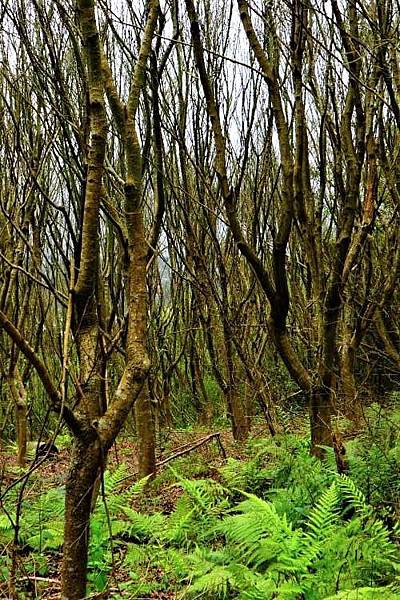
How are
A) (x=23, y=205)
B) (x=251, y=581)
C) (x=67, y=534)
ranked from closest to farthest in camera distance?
(x=67, y=534)
(x=251, y=581)
(x=23, y=205)

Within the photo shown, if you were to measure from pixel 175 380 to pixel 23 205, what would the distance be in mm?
5670

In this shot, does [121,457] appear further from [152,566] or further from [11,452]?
[152,566]

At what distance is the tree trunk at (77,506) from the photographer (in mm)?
2068

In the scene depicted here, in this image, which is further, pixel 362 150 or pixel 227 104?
pixel 227 104

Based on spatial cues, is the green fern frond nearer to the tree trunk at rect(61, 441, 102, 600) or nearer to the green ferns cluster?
the green ferns cluster

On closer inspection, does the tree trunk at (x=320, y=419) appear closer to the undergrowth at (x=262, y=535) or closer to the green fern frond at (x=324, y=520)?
the undergrowth at (x=262, y=535)

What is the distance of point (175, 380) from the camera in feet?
34.2

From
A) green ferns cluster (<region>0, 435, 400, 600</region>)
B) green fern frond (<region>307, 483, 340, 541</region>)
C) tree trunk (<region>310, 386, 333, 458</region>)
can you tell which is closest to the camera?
green ferns cluster (<region>0, 435, 400, 600</region>)

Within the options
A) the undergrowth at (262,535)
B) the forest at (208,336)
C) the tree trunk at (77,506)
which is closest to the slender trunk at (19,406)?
the forest at (208,336)

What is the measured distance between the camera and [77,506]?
2.06m

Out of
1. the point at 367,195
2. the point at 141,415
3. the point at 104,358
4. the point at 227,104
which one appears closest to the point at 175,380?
the point at 227,104

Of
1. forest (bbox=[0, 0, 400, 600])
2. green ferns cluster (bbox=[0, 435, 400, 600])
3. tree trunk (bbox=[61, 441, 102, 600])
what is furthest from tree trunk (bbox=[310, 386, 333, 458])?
tree trunk (bbox=[61, 441, 102, 600])

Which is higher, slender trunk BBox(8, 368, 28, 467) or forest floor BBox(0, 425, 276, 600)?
slender trunk BBox(8, 368, 28, 467)

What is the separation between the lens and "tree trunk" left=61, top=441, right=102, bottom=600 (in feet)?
6.79
